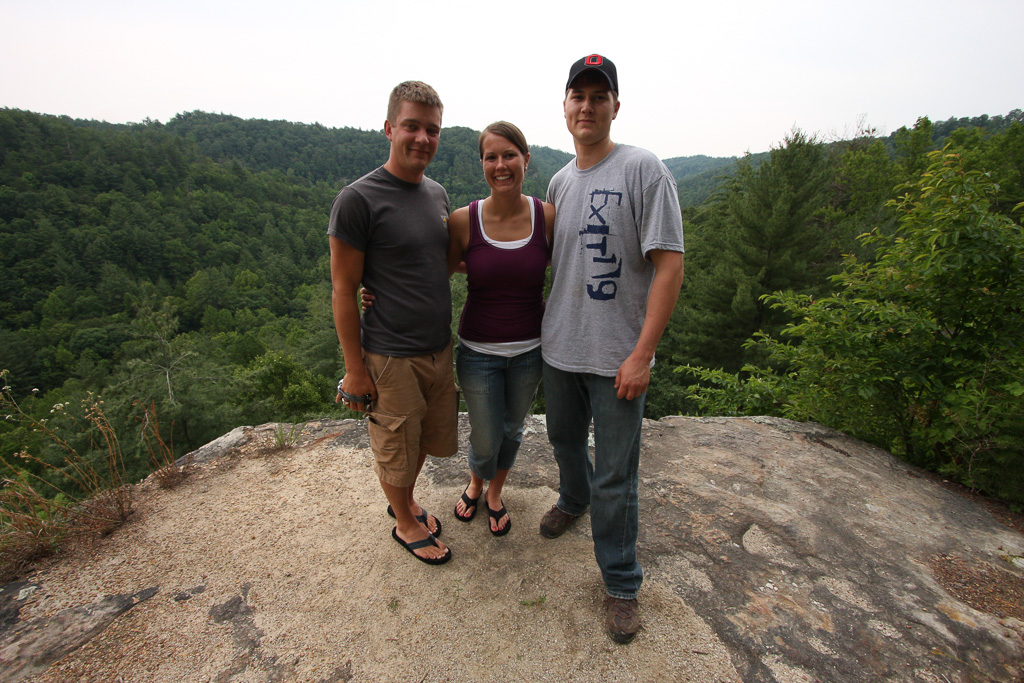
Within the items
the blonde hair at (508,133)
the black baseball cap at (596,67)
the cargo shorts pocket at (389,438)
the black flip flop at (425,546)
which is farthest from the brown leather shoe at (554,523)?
the black baseball cap at (596,67)

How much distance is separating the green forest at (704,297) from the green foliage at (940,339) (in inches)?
0.5

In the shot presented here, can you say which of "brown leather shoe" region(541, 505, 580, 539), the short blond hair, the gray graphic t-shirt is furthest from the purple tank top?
"brown leather shoe" region(541, 505, 580, 539)

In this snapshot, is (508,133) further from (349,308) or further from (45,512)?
(45,512)

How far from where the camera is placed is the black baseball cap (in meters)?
1.49

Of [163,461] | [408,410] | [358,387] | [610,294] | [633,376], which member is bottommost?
[163,461]

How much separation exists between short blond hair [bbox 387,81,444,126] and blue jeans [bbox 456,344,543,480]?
97cm

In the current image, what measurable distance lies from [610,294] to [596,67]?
0.76 metres

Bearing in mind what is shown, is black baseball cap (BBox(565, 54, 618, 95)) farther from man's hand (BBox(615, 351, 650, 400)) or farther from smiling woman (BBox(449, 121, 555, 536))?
man's hand (BBox(615, 351, 650, 400))

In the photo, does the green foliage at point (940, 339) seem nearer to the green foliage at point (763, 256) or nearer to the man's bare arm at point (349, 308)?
the man's bare arm at point (349, 308)

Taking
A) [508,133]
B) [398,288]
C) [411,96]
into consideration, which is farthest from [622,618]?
[411,96]

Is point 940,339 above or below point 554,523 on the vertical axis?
above

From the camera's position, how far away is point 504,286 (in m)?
1.80

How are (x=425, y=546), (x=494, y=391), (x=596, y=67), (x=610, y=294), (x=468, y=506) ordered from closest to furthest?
(x=596, y=67), (x=610, y=294), (x=494, y=391), (x=425, y=546), (x=468, y=506)

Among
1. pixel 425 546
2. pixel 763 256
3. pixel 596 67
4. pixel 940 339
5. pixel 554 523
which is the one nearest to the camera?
pixel 596 67
